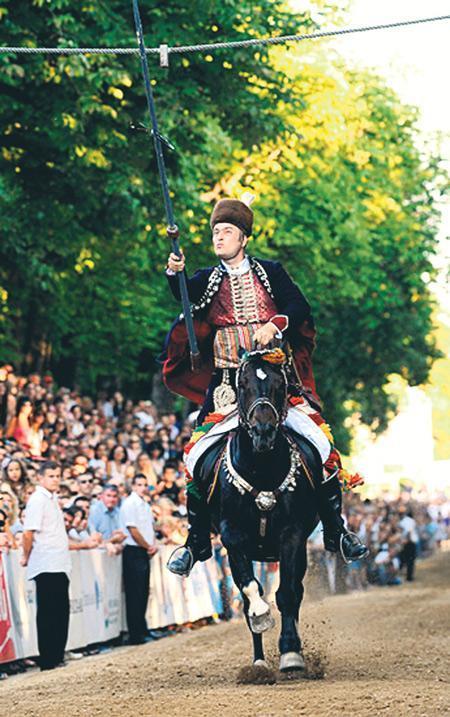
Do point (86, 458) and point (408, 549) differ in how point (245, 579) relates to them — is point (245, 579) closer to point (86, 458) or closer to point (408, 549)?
point (86, 458)

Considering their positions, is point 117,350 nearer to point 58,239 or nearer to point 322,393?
point 58,239

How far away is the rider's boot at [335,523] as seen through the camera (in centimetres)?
1169

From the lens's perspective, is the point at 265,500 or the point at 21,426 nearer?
the point at 265,500

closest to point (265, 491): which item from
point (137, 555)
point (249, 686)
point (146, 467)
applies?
point (249, 686)

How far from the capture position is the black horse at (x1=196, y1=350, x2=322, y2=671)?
35.8 ft

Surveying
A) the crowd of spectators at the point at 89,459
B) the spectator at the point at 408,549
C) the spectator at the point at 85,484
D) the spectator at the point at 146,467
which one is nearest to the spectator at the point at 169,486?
Result: the crowd of spectators at the point at 89,459

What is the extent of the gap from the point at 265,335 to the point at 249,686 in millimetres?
2241

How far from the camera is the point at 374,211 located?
43.7 metres

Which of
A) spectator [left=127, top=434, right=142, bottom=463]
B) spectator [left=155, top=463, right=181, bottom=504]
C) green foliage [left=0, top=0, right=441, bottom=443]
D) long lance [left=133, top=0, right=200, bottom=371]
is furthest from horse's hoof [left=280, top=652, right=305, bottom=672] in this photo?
spectator [left=127, top=434, right=142, bottom=463]

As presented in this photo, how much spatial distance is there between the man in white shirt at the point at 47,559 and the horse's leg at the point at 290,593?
4200 millimetres

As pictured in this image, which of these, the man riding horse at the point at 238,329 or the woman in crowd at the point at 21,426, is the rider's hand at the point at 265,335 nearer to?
the man riding horse at the point at 238,329

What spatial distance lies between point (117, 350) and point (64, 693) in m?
22.1

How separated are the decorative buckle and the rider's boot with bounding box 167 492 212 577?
0.90 m

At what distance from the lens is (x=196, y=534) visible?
39.8ft
